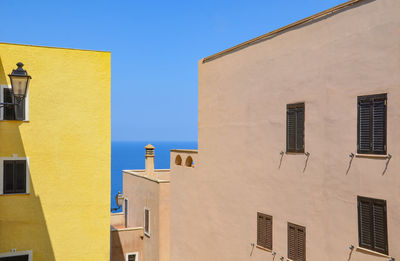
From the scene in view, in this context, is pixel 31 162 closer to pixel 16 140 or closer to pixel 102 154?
pixel 16 140

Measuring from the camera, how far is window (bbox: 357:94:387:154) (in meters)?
8.73

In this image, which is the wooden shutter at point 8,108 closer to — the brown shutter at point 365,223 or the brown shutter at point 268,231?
the brown shutter at point 268,231

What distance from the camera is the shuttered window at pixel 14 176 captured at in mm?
11461

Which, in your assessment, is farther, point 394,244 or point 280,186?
point 280,186

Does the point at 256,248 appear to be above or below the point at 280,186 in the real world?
below

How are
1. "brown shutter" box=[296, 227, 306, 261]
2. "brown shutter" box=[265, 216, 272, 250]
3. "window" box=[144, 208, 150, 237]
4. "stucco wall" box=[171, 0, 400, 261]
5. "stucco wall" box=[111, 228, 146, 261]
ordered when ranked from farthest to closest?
"window" box=[144, 208, 150, 237] < "stucco wall" box=[111, 228, 146, 261] < "brown shutter" box=[265, 216, 272, 250] < "brown shutter" box=[296, 227, 306, 261] < "stucco wall" box=[171, 0, 400, 261]

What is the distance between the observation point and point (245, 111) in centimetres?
1298

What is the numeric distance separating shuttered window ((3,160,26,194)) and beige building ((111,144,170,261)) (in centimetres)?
814

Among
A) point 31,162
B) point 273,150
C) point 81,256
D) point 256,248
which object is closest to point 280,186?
point 273,150

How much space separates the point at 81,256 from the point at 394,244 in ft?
28.5

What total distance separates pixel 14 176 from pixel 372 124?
31.8 feet

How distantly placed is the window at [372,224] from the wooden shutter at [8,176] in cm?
934

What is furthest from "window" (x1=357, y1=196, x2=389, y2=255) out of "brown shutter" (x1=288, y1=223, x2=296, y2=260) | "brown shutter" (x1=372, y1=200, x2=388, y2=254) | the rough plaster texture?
the rough plaster texture

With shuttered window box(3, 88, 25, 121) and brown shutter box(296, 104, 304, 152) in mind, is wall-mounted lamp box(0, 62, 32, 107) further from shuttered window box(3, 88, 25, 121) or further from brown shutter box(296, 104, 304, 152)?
brown shutter box(296, 104, 304, 152)
